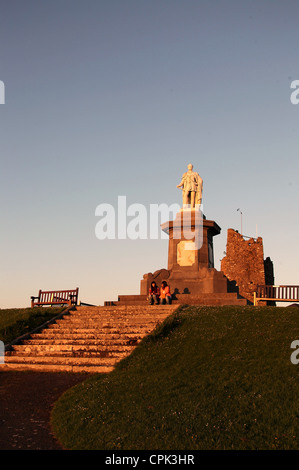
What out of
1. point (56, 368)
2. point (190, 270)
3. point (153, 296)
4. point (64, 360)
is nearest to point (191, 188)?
point (190, 270)

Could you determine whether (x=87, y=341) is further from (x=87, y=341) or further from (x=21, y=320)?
(x=21, y=320)

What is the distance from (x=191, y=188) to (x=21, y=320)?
13.0 m

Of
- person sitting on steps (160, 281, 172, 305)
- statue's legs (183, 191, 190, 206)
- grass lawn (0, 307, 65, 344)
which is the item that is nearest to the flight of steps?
grass lawn (0, 307, 65, 344)

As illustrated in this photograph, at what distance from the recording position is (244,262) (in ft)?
171

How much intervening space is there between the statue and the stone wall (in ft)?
88.8

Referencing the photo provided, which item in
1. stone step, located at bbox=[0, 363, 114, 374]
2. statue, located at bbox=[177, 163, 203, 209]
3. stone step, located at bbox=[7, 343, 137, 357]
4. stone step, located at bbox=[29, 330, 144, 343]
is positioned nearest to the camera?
stone step, located at bbox=[0, 363, 114, 374]

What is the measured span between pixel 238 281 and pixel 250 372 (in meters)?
43.2

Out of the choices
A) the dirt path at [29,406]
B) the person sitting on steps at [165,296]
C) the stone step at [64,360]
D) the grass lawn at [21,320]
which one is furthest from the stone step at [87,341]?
the person sitting on steps at [165,296]

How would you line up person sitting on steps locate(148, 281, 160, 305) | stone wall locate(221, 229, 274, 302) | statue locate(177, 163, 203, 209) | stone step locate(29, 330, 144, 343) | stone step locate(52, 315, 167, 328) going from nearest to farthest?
stone step locate(29, 330, 144, 343) → stone step locate(52, 315, 167, 328) → person sitting on steps locate(148, 281, 160, 305) → statue locate(177, 163, 203, 209) → stone wall locate(221, 229, 274, 302)

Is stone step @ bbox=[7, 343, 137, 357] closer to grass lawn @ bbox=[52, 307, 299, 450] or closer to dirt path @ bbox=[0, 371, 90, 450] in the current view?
grass lawn @ bbox=[52, 307, 299, 450]

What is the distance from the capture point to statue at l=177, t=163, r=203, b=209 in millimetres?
25609
